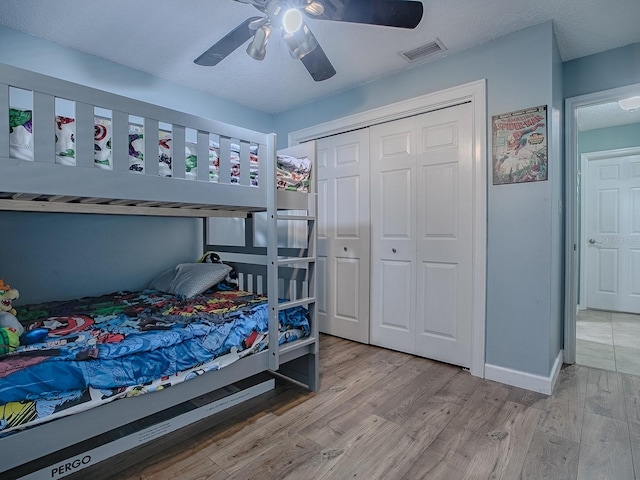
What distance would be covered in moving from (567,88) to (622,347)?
91.0 inches

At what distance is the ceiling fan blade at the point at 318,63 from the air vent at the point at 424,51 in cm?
82

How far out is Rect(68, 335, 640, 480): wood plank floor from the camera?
1.40 metres

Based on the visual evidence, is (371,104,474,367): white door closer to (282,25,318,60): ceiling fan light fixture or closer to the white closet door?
the white closet door

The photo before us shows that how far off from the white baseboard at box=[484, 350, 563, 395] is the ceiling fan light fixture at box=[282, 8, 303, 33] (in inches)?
94.7

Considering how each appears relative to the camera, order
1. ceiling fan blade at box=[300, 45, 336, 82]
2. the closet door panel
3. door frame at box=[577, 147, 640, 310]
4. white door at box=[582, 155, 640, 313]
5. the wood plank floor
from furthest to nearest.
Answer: door frame at box=[577, 147, 640, 310] → white door at box=[582, 155, 640, 313] → the closet door panel → ceiling fan blade at box=[300, 45, 336, 82] → the wood plank floor

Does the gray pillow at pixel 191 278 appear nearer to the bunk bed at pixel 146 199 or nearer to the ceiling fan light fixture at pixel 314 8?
the bunk bed at pixel 146 199

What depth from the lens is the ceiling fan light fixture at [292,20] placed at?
1.47 metres

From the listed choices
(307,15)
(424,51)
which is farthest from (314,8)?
(424,51)

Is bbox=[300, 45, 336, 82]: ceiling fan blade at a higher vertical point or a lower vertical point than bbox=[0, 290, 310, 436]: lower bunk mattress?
higher

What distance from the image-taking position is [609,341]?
3072mm

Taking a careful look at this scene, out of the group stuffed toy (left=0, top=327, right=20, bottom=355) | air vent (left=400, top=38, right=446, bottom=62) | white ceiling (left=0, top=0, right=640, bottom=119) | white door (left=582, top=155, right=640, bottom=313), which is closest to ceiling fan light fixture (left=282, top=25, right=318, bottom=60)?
white ceiling (left=0, top=0, right=640, bottom=119)

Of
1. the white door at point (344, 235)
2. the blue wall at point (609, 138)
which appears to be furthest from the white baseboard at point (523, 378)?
the blue wall at point (609, 138)

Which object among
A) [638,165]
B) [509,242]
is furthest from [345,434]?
[638,165]

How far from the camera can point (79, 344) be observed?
1.37 metres
